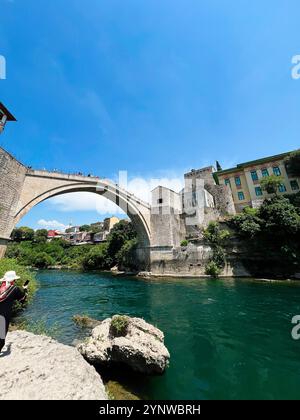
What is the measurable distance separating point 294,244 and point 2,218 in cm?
2356

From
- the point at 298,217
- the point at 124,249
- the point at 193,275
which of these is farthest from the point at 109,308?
the point at 124,249

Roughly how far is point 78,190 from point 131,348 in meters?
19.0

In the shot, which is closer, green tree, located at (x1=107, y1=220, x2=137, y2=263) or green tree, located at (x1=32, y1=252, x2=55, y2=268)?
green tree, located at (x1=107, y1=220, x2=137, y2=263)

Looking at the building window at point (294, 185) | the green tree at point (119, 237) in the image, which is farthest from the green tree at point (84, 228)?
the building window at point (294, 185)

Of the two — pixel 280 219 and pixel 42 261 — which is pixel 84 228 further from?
pixel 280 219

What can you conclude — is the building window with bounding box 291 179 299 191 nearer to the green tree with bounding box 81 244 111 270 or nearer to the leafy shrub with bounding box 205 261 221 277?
the leafy shrub with bounding box 205 261 221 277

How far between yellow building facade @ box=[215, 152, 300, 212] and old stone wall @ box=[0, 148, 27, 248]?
2567 centimetres

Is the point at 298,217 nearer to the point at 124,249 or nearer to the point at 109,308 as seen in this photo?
the point at 109,308

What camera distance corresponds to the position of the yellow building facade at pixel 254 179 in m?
24.1

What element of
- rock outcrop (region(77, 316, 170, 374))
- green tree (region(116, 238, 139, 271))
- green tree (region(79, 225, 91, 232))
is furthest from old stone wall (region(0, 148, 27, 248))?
green tree (region(79, 225, 91, 232))

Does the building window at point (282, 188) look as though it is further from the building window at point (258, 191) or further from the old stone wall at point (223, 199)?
the old stone wall at point (223, 199)

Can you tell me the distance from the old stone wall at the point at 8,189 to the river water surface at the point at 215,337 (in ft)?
19.8

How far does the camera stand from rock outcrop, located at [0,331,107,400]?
8.45 ft

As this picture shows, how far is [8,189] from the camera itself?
14.1 metres
